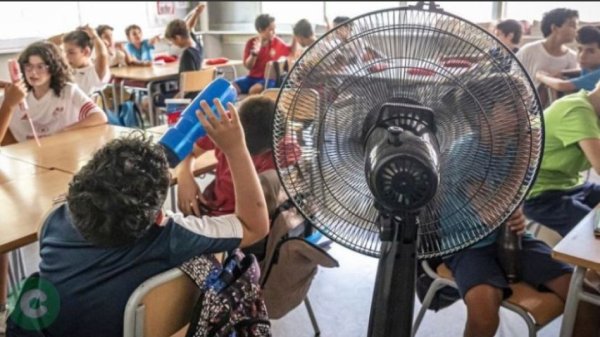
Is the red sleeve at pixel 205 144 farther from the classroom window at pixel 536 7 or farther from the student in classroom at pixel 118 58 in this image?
the classroom window at pixel 536 7

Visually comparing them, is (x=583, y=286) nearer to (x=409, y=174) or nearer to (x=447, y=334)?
(x=447, y=334)

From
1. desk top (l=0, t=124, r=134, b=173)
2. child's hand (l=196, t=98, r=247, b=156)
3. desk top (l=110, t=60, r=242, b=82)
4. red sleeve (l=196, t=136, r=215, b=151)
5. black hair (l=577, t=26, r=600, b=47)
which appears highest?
black hair (l=577, t=26, r=600, b=47)

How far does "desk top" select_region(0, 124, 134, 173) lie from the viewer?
1.76 m

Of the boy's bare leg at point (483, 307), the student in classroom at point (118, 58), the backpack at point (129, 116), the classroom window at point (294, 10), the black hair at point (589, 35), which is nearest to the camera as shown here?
the boy's bare leg at point (483, 307)

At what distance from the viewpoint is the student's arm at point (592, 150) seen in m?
1.50

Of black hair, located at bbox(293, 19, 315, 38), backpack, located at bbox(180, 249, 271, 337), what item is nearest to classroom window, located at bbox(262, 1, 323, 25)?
black hair, located at bbox(293, 19, 315, 38)

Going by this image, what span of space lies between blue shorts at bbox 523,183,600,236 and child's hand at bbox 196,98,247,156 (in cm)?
112

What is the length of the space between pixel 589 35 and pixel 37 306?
8.36ft

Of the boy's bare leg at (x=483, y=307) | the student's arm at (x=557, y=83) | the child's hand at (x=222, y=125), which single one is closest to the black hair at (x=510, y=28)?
the student's arm at (x=557, y=83)

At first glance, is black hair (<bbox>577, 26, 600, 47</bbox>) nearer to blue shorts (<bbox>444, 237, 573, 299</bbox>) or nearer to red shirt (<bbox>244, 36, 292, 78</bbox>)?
blue shorts (<bbox>444, 237, 573, 299</bbox>)

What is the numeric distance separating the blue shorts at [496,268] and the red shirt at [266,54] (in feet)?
10.6

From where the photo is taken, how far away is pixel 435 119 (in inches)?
27.0

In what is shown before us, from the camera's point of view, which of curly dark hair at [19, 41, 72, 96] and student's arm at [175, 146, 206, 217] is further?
curly dark hair at [19, 41, 72, 96]

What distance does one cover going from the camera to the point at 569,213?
168 cm
